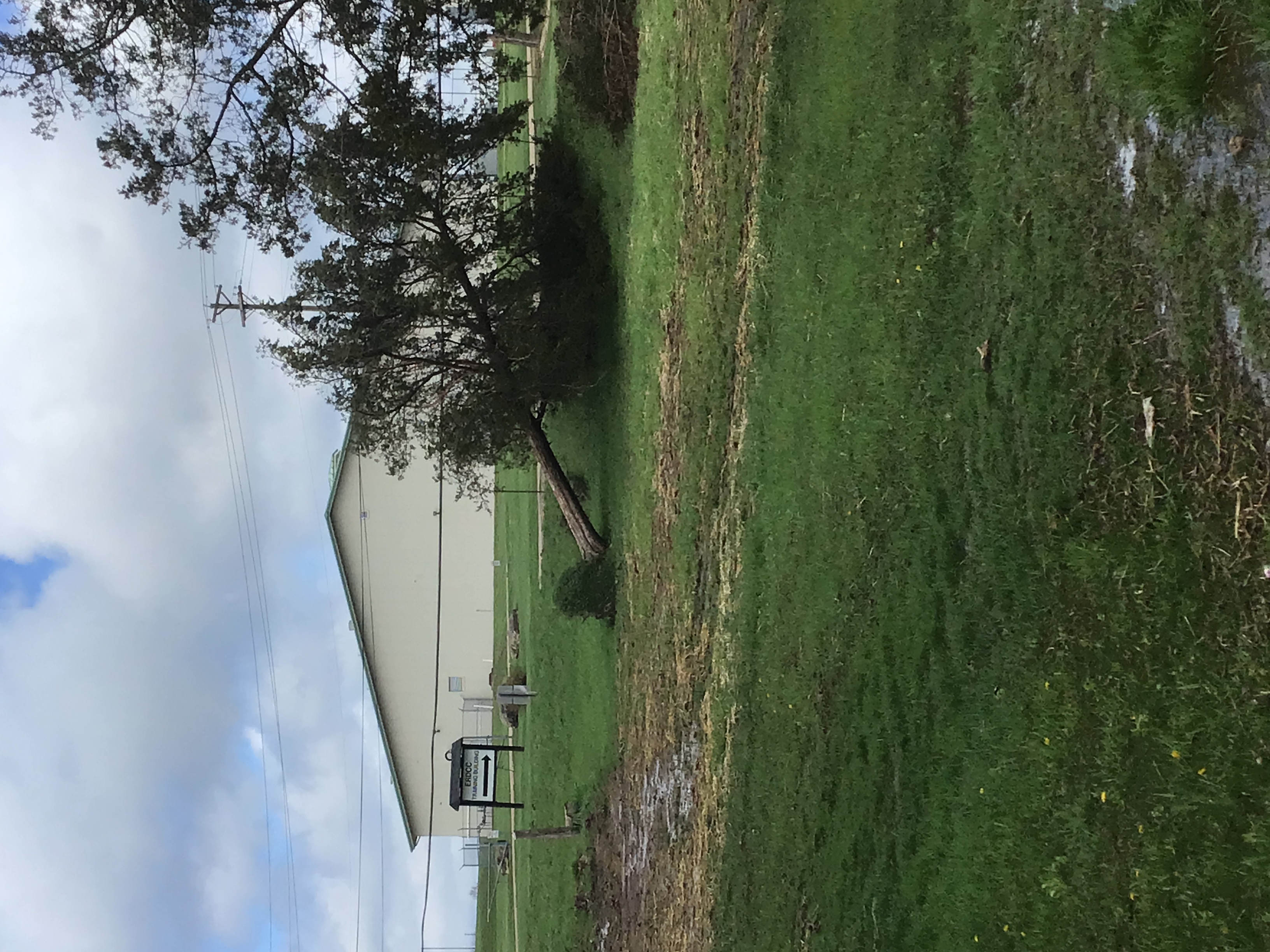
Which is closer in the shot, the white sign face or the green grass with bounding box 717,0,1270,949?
the green grass with bounding box 717,0,1270,949

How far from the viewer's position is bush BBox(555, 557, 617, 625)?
1460 cm

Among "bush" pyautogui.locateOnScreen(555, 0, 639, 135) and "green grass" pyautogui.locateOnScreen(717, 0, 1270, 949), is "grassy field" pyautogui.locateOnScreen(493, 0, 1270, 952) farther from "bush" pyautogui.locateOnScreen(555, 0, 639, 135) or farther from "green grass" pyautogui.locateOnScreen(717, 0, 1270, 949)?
"bush" pyautogui.locateOnScreen(555, 0, 639, 135)

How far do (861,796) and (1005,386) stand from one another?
3.31 metres

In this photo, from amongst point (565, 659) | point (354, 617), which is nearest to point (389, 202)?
point (565, 659)

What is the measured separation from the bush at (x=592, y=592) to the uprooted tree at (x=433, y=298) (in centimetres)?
45

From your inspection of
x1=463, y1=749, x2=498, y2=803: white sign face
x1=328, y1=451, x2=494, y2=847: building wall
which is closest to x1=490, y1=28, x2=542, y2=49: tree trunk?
x1=328, y1=451, x2=494, y2=847: building wall

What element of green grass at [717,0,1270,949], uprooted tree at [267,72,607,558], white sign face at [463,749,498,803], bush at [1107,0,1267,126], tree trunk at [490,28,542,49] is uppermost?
tree trunk at [490,28,542,49]

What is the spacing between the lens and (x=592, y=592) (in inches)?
576

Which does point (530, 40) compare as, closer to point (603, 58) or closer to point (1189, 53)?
point (603, 58)

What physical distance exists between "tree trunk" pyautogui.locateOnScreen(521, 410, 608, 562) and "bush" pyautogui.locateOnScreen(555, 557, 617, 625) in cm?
31

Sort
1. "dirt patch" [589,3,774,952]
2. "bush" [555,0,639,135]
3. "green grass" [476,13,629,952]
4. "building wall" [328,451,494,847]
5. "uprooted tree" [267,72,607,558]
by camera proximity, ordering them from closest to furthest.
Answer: "dirt patch" [589,3,774,952]
"uprooted tree" [267,72,607,558]
"bush" [555,0,639,135]
"green grass" [476,13,629,952]
"building wall" [328,451,494,847]

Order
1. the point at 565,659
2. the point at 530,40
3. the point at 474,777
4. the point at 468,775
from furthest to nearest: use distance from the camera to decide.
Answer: the point at 530,40 → the point at 565,659 → the point at 474,777 → the point at 468,775

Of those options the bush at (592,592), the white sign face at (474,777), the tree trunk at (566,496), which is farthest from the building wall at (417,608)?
the bush at (592,592)

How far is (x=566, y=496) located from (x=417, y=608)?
44.5 ft
